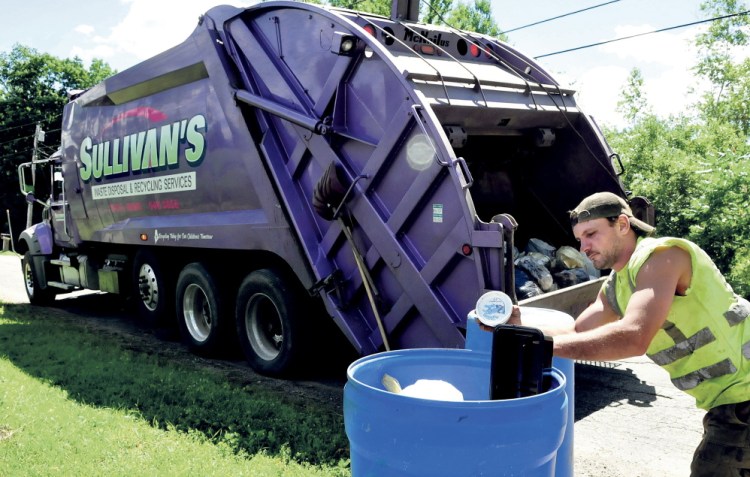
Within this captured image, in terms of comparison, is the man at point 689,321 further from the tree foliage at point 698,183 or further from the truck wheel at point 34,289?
the truck wheel at point 34,289

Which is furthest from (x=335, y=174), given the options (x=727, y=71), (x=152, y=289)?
(x=727, y=71)

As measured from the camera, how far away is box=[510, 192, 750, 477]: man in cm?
200

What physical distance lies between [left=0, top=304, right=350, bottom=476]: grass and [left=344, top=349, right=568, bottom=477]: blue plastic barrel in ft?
5.76

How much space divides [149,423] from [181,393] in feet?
1.71

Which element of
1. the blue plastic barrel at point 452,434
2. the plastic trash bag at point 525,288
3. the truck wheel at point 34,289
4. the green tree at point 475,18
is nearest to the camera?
the blue plastic barrel at point 452,434

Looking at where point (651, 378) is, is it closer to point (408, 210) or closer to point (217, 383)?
point (408, 210)

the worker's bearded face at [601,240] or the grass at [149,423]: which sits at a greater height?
the worker's bearded face at [601,240]

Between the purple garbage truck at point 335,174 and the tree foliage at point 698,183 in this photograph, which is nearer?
the purple garbage truck at point 335,174

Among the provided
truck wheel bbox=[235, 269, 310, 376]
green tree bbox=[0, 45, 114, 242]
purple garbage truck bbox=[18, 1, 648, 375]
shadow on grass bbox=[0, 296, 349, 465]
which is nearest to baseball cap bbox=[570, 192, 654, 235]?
purple garbage truck bbox=[18, 1, 648, 375]

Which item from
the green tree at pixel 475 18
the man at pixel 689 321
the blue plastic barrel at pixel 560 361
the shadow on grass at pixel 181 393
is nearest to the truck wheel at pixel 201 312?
the shadow on grass at pixel 181 393

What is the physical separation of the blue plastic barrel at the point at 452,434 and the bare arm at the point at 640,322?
0.49 feet

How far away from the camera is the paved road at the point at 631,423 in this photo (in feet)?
12.1

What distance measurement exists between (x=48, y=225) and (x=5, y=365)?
446 centimetres

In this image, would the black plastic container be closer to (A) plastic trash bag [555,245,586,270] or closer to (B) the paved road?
(B) the paved road
